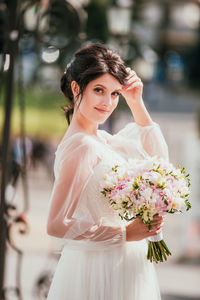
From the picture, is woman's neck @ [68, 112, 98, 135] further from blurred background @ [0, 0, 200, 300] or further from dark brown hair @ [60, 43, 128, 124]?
blurred background @ [0, 0, 200, 300]

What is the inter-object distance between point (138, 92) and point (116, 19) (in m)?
4.79

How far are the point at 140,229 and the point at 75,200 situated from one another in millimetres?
273

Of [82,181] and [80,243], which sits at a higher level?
[82,181]

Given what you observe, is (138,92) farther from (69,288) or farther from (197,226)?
(197,226)

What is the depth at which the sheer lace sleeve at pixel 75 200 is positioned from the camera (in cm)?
210

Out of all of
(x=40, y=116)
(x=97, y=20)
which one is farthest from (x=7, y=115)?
(x=40, y=116)

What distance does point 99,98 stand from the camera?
220 centimetres

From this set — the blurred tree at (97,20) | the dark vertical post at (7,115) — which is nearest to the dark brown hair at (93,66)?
the dark vertical post at (7,115)

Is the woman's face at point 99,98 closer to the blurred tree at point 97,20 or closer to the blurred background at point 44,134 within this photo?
the blurred background at point 44,134

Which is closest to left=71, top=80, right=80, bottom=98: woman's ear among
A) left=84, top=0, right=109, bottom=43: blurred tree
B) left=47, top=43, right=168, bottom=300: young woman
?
left=47, top=43, right=168, bottom=300: young woman

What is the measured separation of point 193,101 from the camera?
108 feet

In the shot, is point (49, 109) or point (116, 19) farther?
point (49, 109)

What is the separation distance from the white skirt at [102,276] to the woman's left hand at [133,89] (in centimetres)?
61

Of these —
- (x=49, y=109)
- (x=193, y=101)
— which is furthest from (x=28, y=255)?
(x=193, y=101)
